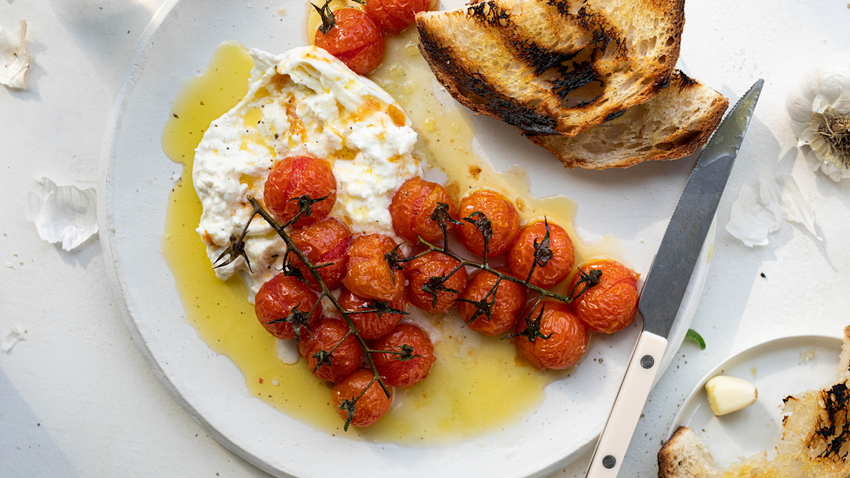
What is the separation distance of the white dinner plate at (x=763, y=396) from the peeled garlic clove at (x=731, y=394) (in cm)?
6

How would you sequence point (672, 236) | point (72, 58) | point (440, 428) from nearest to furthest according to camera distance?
point (672, 236) → point (440, 428) → point (72, 58)

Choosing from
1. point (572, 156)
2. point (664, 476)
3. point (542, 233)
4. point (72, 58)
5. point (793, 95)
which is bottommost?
point (664, 476)

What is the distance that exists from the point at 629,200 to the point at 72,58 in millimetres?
2429

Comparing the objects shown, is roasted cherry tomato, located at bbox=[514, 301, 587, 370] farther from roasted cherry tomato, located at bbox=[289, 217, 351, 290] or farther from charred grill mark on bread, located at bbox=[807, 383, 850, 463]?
charred grill mark on bread, located at bbox=[807, 383, 850, 463]

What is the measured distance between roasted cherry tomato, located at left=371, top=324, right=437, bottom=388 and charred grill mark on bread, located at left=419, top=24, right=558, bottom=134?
893 millimetres

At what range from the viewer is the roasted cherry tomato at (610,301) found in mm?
1826

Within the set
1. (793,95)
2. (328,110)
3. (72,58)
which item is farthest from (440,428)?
(72,58)

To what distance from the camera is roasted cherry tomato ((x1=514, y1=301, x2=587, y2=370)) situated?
1.83 metres

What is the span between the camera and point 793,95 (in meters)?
2.01

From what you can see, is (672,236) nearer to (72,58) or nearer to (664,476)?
(664,476)

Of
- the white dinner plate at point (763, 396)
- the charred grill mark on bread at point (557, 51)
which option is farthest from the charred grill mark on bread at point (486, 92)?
the white dinner plate at point (763, 396)

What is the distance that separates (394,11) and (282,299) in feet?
3.84

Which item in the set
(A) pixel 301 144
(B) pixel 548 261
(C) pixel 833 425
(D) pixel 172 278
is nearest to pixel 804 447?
(C) pixel 833 425

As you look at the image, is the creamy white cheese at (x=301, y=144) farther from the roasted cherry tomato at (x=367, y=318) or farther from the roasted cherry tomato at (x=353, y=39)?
the roasted cherry tomato at (x=367, y=318)
